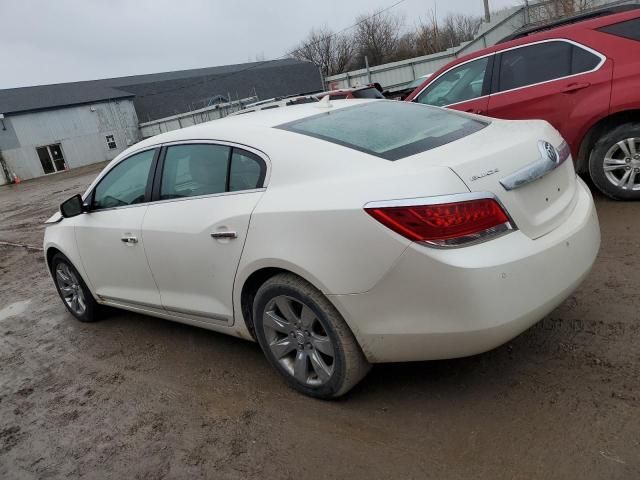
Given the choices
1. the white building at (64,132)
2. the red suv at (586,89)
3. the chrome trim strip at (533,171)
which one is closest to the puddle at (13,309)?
the chrome trim strip at (533,171)

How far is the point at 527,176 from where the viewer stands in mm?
2658

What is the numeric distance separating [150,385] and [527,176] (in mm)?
2667

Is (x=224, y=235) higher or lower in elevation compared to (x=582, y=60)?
lower

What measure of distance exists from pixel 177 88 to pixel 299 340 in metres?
50.8

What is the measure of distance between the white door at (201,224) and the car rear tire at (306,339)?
305 mm

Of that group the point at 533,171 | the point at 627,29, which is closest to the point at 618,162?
the point at 627,29

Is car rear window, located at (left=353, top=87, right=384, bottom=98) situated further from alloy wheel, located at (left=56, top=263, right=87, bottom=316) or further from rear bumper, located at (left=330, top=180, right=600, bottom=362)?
rear bumper, located at (left=330, top=180, right=600, bottom=362)

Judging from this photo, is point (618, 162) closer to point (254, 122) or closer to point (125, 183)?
point (254, 122)

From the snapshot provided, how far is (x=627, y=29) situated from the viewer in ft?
17.0

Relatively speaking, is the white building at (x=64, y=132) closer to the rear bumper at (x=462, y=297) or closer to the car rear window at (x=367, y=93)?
the car rear window at (x=367, y=93)

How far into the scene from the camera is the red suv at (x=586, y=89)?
515cm

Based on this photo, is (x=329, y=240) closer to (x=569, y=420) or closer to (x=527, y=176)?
(x=527, y=176)

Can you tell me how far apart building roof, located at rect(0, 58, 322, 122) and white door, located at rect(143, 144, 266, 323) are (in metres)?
39.8

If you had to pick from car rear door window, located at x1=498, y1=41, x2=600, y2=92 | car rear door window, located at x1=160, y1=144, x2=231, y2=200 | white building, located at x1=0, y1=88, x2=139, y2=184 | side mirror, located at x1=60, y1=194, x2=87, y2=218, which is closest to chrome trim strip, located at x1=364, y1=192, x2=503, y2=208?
car rear door window, located at x1=160, y1=144, x2=231, y2=200
